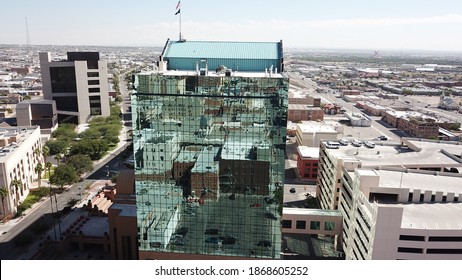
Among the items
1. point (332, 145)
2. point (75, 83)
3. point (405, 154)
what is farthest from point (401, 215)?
point (75, 83)

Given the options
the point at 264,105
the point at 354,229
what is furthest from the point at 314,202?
the point at 264,105

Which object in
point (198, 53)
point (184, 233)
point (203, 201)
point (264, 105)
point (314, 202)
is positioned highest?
point (198, 53)

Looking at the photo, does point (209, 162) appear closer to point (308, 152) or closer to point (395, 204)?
point (395, 204)

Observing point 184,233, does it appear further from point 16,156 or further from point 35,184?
point 35,184

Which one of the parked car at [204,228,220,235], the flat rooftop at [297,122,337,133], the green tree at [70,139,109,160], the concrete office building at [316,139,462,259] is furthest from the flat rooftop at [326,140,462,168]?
the green tree at [70,139,109,160]

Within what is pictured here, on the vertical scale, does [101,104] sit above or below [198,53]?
below
